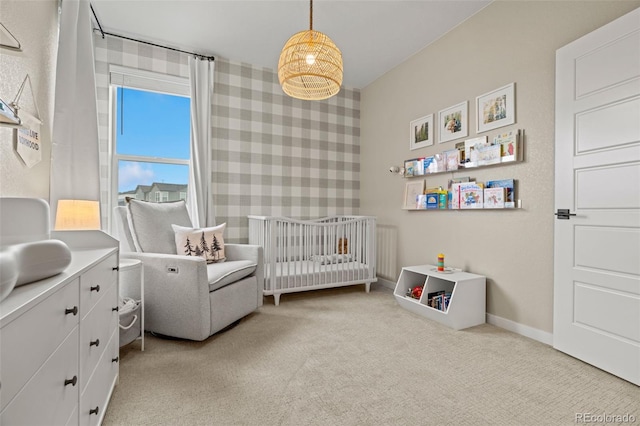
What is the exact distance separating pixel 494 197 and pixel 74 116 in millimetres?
2943

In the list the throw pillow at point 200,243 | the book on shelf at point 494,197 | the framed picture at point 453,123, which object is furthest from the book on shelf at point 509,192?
the throw pillow at point 200,243

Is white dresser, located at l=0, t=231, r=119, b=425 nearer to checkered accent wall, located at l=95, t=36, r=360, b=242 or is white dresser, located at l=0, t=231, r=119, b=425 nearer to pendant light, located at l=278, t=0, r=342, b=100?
pendant light, located at l=278, t=0, r=342, b=100

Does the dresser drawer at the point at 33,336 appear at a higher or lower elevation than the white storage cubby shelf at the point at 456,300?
higher

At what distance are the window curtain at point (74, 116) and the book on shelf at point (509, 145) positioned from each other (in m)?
2.83

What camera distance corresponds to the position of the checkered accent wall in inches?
120

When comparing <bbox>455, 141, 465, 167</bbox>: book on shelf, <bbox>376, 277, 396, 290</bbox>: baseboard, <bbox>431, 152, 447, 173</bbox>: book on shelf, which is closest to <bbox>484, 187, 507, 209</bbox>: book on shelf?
<bbox>455, 141, 465, 167</bbox>: book on shelf

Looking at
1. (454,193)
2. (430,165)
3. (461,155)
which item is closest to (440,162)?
(430,165)

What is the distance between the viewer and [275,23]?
2.74 m

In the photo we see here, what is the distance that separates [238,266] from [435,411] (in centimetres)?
160

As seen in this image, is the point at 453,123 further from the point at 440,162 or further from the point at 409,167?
the point at 409,167

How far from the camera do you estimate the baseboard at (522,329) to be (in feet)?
6.84

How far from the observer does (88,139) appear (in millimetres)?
1999

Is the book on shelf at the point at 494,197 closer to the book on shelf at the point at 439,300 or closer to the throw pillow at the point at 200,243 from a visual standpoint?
the book on shelf at the point at 439,300

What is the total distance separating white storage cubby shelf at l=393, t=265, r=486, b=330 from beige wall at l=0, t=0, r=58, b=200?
8.68 ft
